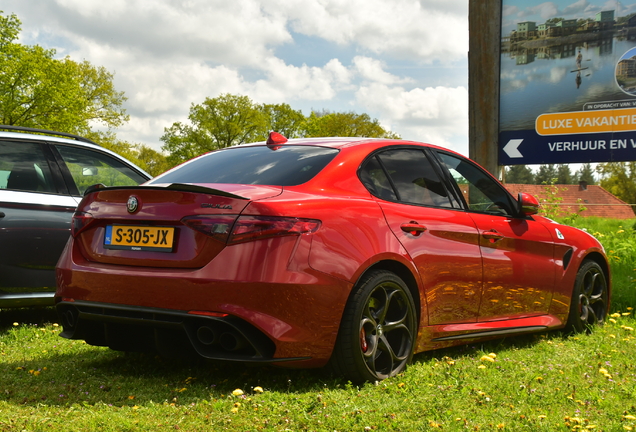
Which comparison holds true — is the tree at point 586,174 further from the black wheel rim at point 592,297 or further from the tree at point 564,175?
the black wheel rim at point 592,297

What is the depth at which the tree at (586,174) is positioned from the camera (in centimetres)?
880

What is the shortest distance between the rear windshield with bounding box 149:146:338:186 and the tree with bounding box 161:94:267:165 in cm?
6751

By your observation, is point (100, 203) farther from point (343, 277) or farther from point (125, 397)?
point (343, 277)

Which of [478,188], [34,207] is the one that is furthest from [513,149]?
[34,207]

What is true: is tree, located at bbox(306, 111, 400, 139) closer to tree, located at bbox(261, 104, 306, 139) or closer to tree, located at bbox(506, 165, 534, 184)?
tree, located at bbox(261, 104, 306, 139)

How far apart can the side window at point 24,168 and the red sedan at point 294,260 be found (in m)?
1.98

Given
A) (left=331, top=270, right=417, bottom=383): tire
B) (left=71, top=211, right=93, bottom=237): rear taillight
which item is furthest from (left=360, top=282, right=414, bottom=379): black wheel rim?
(left=71, top=211, right=93, bottom=237): rear taillight

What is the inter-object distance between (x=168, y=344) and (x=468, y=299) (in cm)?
211

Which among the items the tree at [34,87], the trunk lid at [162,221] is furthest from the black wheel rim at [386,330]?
the tree at [34,87]

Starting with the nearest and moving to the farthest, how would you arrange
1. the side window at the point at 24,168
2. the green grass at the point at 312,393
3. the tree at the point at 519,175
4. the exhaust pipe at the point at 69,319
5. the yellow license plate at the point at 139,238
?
the green grass at the point at 312,393 → the yellow license plate at the point at 139,238 → the exhaust pipe at the point at 69,319 → the side window at the point at 24,168 → the tree at the point at 519,175

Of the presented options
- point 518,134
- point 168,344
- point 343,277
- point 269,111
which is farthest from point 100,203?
point 269,111

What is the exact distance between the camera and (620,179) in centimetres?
882

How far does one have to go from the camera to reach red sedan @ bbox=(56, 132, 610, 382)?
3701mm

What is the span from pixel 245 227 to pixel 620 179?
6613 mm
